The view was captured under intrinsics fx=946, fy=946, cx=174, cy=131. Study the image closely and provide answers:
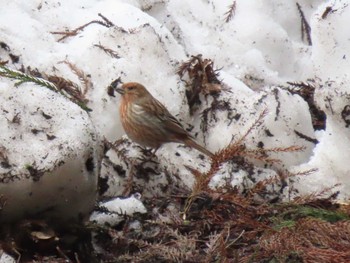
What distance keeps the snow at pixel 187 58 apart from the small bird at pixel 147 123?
0.06 metres

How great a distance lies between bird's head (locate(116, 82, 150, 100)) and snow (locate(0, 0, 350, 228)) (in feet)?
0.20

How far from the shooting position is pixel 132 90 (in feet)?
20.2

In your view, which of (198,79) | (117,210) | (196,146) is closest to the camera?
(117,210)

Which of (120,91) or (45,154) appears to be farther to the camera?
(120,91)

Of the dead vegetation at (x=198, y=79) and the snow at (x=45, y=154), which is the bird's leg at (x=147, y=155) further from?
the snow at (x=45, y=154)

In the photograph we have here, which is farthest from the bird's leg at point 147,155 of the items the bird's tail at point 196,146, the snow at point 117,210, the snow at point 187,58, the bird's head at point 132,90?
the snow at point 117,210

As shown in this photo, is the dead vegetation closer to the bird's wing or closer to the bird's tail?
A: the bird's wing

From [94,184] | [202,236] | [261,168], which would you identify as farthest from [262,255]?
[261,168]

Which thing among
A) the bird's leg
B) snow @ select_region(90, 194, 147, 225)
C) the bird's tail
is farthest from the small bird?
snow @ select_region(90, 194, 147, 225)

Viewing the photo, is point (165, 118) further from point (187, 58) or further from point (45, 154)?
point (45, 154)

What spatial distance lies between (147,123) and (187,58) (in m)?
0.58

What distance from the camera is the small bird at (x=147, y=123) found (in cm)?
603

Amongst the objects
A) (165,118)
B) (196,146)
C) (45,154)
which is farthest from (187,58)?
(45,154)

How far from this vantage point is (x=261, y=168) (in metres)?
5.82
